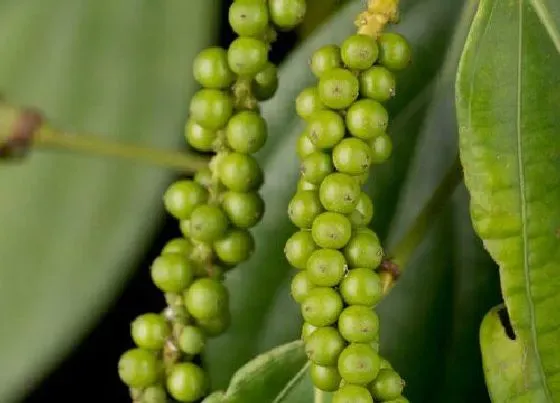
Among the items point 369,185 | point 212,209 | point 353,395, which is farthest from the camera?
point 369,185

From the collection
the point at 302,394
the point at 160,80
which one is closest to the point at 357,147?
the point at 302,394

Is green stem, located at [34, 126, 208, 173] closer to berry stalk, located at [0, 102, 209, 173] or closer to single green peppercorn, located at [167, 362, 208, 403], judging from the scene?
berry stalk, located at [0, 102, 209, 173]

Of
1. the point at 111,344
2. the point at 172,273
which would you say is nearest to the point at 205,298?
the point at 172,273

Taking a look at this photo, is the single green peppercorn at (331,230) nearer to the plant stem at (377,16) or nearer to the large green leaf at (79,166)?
the plant stem at (377,16)

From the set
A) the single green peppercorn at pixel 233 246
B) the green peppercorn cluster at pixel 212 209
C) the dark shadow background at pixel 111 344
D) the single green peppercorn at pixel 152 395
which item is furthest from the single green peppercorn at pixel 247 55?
the dark shadow background at pixel 111 344

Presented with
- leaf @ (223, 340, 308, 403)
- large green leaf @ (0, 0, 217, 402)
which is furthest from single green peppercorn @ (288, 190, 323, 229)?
large green leaf @ (0, 0, 217, 402)

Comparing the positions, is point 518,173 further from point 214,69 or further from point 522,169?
point 214,69
